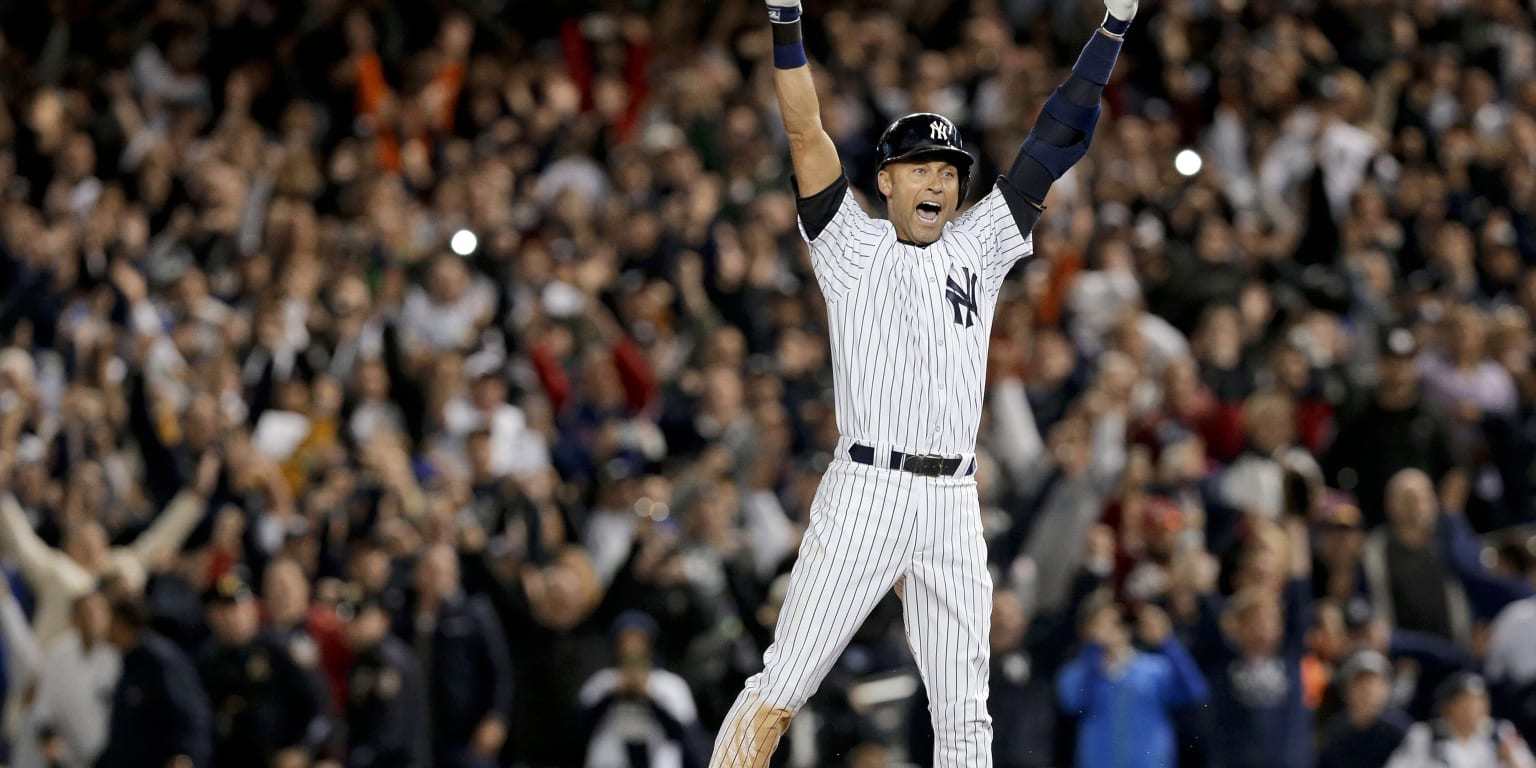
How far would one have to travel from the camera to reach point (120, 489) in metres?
11.8

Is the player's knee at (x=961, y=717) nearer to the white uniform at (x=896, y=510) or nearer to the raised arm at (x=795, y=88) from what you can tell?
the white uniform at (x=896, y=510)

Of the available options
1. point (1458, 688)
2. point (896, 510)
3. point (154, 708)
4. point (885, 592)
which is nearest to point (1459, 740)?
point (1458, 688)

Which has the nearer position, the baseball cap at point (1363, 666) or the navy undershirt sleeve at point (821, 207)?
the navy undershirt sleeve at point (821, 207)

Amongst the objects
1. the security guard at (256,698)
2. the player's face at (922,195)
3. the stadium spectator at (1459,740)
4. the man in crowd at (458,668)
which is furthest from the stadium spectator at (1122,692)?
the player's face at (922,195)

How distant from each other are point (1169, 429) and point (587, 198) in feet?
14.2

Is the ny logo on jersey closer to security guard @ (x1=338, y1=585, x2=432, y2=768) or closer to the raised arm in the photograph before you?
the raised arm

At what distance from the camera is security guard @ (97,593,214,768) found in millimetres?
10375

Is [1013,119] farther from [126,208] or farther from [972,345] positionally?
[972,345]

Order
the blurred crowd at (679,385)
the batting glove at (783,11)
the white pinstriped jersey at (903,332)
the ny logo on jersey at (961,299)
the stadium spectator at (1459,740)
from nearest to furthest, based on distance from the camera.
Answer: the batting glove at (783,11), the white pinstriped jersey at (903,332), the ny logo on jersey at (961,299), the stadium spectator at (1459,740), the blurred crowd at (679,385)

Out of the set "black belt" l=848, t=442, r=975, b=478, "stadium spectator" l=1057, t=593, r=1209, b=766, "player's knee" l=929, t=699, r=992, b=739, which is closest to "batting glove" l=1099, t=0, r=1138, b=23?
"black belt" l=848, t=442, r=975, b=478

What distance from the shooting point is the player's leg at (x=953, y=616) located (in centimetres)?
646

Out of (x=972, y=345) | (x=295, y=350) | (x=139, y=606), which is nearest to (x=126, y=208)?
(x=295, y=350)

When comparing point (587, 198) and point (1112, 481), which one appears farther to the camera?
point (587, 198)

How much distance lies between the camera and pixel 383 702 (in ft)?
34.2
